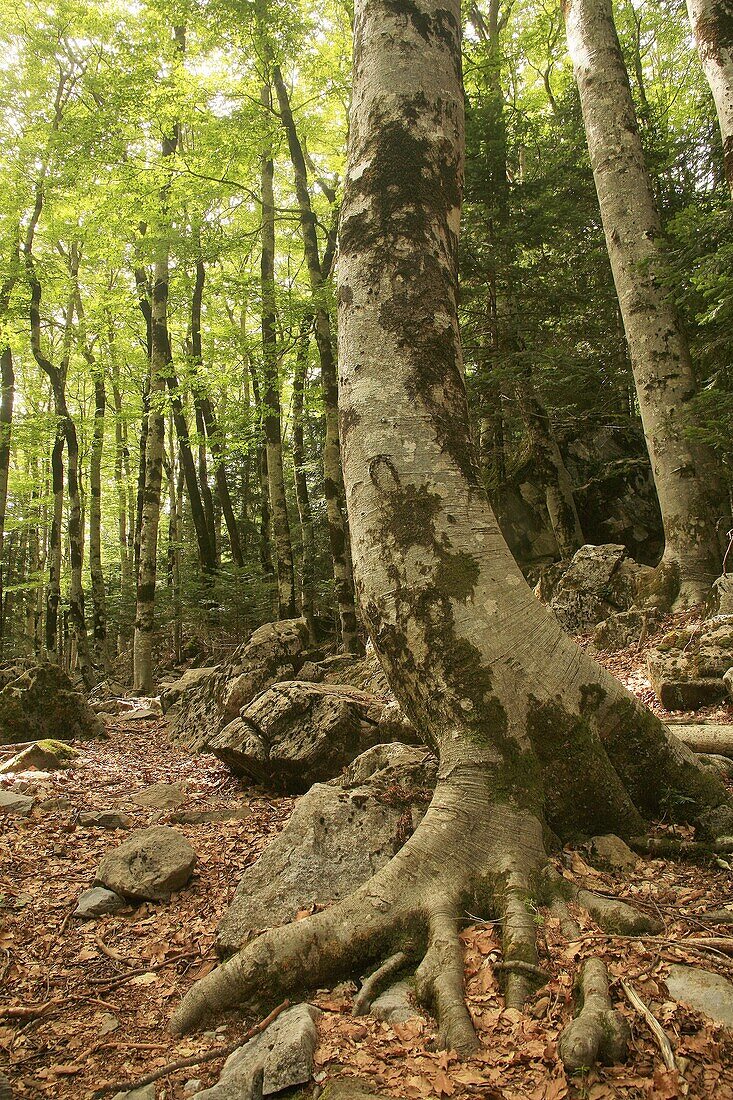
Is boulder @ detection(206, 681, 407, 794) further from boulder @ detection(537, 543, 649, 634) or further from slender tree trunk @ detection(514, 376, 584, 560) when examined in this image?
slender tree trunk @ detection(514, 376, 584, 560)

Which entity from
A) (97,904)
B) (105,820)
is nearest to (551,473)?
(105,820)

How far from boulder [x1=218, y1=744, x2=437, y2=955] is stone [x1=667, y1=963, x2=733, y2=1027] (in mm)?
1518

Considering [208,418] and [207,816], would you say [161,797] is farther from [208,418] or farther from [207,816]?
[208,418]

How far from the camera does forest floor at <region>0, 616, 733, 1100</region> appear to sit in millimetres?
1797

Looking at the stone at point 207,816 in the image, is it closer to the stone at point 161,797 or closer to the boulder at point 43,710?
the stone at point 161,797

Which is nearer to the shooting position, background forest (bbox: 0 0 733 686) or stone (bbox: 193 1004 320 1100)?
stone (bbox: 193 1004 320 1100)

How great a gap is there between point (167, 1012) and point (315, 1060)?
101 cm

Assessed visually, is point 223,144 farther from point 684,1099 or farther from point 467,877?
point 684,1099

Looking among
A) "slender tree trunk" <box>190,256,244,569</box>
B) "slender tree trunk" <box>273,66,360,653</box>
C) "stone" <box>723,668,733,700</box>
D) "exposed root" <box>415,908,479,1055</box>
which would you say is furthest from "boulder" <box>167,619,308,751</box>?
"slender tree trunk" <box>190,256,244,569</box>

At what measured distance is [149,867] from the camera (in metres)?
3.74

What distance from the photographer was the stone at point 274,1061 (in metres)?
1.93

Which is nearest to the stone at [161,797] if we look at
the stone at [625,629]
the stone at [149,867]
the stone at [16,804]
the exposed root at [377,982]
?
the stone at [16,804]

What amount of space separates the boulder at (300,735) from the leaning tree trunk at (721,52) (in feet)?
19.9

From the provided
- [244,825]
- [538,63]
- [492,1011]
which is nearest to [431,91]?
[492,1011]
